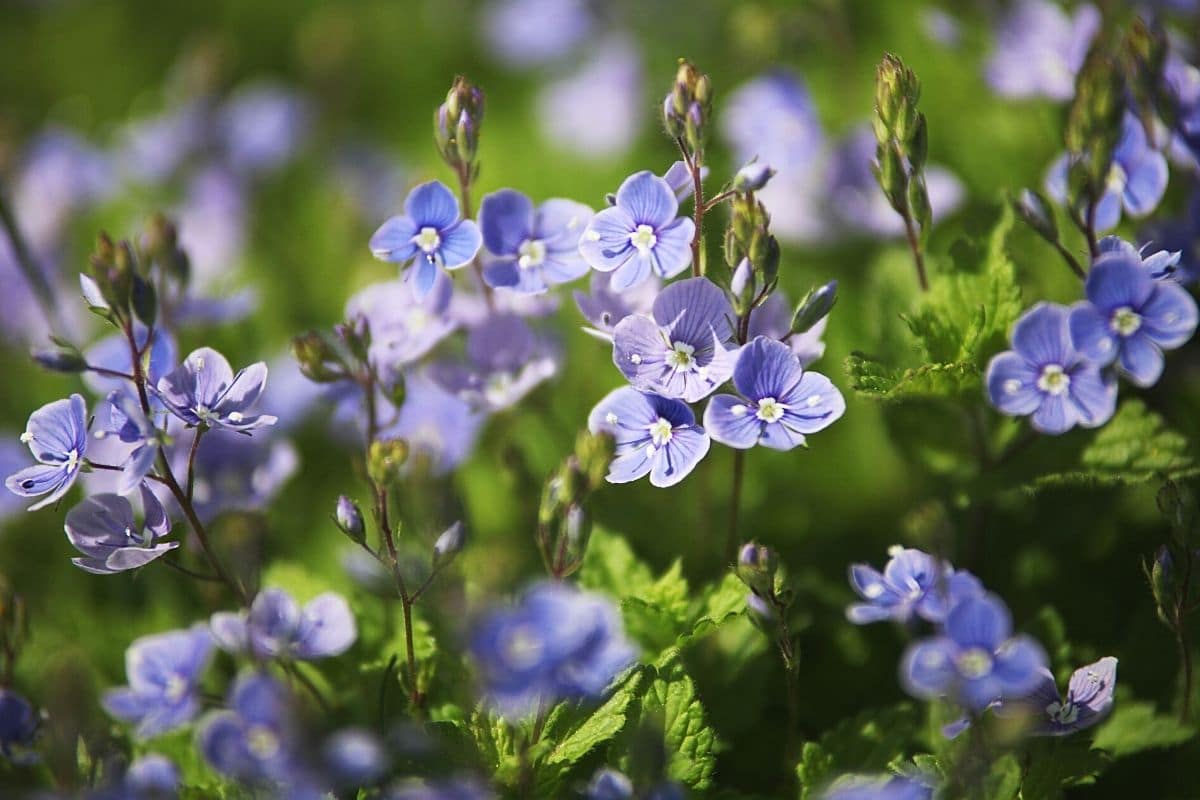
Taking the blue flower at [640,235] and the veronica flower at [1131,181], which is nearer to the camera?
the blue flower at [640,235]

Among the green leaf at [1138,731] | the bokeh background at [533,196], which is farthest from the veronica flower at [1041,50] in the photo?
the green leaf at [1138,731]

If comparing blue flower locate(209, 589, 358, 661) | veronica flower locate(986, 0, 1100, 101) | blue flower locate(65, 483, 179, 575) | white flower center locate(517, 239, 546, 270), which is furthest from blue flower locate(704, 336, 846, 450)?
veronica flower locate(986, 0, 1100, 101)

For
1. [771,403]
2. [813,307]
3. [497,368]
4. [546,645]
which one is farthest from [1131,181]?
[546,645]

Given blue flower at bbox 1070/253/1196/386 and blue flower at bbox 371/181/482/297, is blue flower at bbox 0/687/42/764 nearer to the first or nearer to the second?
blue flower at bbox 371/181/482/297

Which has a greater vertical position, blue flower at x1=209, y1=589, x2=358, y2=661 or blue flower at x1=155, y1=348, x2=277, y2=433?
blue flower at x1=155, y1=348, x2=277, y2=433

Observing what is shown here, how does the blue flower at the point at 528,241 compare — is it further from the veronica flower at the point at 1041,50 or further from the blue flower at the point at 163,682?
the veronica flower at the point at 1041,50

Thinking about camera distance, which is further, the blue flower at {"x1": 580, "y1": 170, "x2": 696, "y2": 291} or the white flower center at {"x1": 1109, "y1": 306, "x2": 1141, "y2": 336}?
the blue flower at {"x1": 580, "y1": 170, "x2": 696, "y2": 291}
